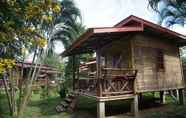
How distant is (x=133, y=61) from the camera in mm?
9180

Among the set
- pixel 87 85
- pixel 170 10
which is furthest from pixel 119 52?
pixel 170 10

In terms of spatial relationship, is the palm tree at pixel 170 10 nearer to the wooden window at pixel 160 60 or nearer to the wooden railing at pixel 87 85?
the wooden window at pixel 160 60

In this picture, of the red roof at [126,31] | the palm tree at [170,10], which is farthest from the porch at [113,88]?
the palm tree at [170,10]

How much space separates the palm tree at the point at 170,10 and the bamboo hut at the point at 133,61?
843 mm

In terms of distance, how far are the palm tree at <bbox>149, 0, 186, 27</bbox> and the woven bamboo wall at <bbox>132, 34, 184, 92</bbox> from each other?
1582mm

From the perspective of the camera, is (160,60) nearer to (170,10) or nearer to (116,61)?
(116,61)

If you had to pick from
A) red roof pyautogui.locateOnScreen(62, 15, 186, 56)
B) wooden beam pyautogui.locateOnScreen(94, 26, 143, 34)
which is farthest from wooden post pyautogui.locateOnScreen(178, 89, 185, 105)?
wooden beam pyautogui.locateOnScreen(94, 26, 143, 34)

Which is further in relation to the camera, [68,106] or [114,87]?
[68,106]

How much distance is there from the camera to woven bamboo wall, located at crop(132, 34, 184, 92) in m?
9.41

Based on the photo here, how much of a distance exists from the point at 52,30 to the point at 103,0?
7.92 meters

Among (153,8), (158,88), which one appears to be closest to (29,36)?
(153,8)

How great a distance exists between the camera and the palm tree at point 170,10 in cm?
739

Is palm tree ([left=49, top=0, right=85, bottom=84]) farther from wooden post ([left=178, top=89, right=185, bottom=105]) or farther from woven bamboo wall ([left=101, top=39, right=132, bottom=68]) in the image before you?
wooden post ([left=178, top=89, right=185, bottom=105])

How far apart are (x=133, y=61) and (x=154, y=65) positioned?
5.25 feet
